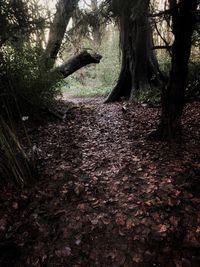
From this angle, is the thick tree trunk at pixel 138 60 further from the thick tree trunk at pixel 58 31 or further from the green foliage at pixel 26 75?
the green foliage at pixel 26 75

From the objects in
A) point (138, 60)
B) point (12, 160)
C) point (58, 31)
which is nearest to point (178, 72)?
point (12, 160)

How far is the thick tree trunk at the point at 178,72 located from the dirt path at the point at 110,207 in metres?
0.31

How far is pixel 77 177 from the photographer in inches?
146

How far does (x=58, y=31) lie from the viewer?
624cm

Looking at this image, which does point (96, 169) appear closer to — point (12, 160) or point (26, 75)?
point (12, 160)

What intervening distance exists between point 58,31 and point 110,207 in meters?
4.96

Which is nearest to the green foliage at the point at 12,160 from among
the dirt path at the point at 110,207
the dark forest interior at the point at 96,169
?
the dark forest interior at the point at 96,169

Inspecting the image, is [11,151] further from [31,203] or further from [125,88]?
[125,88]

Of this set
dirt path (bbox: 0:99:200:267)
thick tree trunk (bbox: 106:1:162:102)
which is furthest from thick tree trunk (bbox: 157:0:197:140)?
thick tree trunk (bbox: 106:1:162:102)

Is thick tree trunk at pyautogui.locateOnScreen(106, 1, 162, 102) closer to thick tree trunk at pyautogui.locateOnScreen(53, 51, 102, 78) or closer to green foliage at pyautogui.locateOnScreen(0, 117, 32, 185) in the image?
thick tree trunk at pyautogui.locateOnScreen(53, 51, 102, 78)

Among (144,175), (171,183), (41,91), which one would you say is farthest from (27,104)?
(171,183)

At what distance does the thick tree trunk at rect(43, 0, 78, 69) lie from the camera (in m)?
6.17

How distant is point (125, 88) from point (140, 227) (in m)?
6.85

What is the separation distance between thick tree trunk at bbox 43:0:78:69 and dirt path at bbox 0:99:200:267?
8.98 feet
